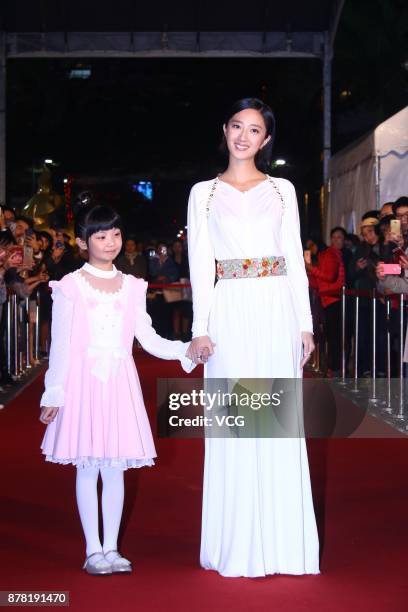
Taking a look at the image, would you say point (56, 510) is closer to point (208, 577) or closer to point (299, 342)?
point (208, 577)

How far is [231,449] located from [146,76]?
113 feet

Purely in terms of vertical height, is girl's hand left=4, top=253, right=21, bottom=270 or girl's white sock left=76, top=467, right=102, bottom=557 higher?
girl's hand left=4, top=253, right=21, bottom=270

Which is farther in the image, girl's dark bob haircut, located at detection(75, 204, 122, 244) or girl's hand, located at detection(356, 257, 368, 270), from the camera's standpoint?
girl's hand, located at detection(356, 257, 368, 270)

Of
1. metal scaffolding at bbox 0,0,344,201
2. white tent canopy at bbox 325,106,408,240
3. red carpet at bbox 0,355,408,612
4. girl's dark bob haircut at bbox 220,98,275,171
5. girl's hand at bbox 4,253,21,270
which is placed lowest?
red carpet at bbox 0,355,408,612

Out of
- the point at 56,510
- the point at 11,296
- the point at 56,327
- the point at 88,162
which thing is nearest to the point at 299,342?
the point at 56,327

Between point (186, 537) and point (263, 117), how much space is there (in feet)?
6.82

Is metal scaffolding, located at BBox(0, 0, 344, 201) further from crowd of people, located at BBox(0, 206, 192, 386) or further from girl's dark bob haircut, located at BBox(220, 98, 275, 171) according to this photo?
girl's dark bob haircut, located at BBox(220, 98, 275, 171)

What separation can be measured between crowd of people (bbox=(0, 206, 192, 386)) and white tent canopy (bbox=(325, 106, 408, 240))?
333cm

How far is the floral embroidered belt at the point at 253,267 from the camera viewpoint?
4832 mm

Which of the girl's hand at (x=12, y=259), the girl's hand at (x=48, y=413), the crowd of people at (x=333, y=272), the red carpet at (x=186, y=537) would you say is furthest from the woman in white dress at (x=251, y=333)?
the girl's hand at (x=12, y=259)

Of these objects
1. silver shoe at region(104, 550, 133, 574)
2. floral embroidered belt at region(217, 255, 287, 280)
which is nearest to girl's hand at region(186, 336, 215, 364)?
floral embroidered belt at region(217, 255, 287, 280)

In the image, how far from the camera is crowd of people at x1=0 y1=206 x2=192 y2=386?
1150 centimetres

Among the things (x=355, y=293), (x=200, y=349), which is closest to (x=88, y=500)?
(x=200, y=349)

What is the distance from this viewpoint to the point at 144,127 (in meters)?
40.5
